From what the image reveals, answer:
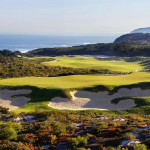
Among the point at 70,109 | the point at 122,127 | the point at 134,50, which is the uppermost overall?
the point at 134,50

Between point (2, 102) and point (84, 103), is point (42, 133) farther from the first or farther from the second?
point (2, 102)

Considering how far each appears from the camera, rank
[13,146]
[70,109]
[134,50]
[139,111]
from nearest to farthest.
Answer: [13,146] < [139,111] < [70,109] < [134,50]

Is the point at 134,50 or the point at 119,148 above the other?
the point at 134,50

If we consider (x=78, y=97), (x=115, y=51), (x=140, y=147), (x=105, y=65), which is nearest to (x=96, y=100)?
(x=78, y=97)

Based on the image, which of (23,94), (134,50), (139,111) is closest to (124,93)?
(139,111)

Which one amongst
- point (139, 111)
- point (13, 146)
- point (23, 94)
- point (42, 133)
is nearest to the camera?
point (13, 146)

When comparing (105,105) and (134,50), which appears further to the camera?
(134,50)

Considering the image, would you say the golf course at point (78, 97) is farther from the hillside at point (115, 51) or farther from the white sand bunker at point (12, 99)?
the hillside at point (115, 51)
